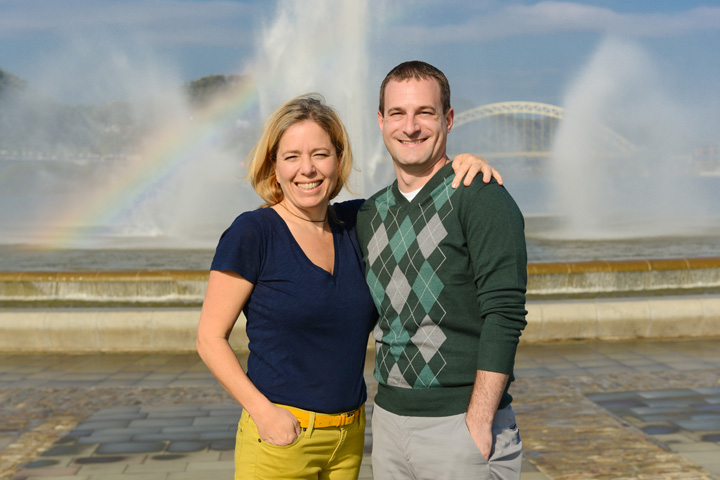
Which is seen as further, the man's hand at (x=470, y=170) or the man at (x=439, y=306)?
the man's hand at (x=470, y=170)

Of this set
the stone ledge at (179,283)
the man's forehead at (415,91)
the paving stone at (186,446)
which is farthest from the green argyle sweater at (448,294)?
the stone ledge at (179,283)

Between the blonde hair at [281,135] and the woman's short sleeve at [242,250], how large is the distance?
242 millimetres

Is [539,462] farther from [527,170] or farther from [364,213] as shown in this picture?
[527,170]

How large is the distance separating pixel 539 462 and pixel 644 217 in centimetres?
2908

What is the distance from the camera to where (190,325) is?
768cm

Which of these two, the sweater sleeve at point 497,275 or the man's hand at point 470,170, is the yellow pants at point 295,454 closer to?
the sweater sleeve at point 497,275

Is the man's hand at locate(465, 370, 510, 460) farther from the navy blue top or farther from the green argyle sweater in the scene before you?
the navy blue top

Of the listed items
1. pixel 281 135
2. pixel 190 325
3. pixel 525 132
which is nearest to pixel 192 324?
pixel 190 325

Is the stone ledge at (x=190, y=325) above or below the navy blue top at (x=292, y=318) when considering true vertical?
below

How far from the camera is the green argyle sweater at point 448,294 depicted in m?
2.25

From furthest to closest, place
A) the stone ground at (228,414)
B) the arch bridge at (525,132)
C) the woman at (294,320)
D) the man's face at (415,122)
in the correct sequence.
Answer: the arch bridge at (525,132), the stone ground at (228,414), the man's face at (415,122), the woman at (294,320)

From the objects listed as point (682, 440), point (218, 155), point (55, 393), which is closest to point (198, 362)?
point (55, 393)

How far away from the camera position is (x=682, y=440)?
4891mm

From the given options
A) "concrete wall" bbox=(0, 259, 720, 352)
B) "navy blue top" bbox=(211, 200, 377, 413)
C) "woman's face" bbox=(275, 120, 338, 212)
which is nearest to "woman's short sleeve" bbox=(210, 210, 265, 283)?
"navy blue top" bbox=(211, 200, 377, 413)
